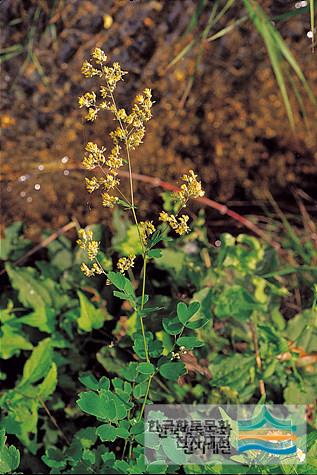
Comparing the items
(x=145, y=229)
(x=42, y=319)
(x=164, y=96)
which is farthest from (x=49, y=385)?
(x=164, y=96)

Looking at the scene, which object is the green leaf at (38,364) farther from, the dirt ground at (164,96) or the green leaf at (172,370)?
the dirt ground at (164,96)

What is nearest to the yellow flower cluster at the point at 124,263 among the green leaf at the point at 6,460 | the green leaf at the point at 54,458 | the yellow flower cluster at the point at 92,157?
the yellow flower cluster at the point at 92,157

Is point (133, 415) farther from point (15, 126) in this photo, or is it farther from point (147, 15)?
point (147, 15)

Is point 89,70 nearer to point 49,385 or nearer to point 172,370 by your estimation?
point 172,370

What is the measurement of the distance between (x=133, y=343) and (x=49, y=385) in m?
0.15

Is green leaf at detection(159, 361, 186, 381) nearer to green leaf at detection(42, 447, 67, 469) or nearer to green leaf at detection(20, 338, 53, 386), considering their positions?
green leaf at detection(42, 447, 67, 469)

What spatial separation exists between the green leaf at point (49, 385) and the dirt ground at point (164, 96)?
935mm

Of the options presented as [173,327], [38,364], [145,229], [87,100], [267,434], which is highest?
[87,100]

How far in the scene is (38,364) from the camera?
119 centimetres

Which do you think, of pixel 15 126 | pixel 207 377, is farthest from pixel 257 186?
pixel 207 377

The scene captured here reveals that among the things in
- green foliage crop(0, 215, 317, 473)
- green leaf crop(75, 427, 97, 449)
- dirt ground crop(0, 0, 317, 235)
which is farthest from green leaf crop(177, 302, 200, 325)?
dirt ground crop(0, 0, 317, 235)

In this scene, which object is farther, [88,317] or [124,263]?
[88,317]

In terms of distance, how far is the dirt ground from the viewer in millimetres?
2074

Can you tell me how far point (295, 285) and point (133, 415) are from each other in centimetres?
59
